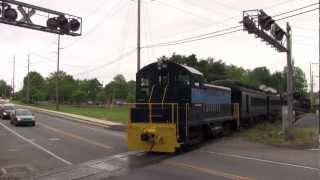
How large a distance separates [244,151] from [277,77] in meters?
130

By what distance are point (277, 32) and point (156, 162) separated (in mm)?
14750

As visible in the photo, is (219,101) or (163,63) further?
(219,101)

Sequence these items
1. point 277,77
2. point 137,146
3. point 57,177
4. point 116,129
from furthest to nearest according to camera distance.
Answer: point 277,77 → point 116,129 → point 137,146 → point 57,177

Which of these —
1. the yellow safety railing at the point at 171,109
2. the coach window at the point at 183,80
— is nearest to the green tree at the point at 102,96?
the coach window at the point at 183,80

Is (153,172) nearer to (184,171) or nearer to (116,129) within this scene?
(184,171)

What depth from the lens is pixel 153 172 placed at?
52.3 ft

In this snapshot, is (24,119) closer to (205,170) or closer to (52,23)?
(52,23)

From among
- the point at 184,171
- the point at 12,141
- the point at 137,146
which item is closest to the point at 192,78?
the point at 137,146

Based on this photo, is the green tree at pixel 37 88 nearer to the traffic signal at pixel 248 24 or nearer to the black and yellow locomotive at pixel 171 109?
the traffic signal at pixel 248 24

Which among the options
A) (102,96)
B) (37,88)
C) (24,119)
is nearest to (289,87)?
(24,119)

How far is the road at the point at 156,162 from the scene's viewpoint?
50.3ft

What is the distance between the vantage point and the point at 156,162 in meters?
18.5

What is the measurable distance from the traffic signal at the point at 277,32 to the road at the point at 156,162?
23.9 feet

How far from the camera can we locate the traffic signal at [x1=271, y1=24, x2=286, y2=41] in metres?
29.6
